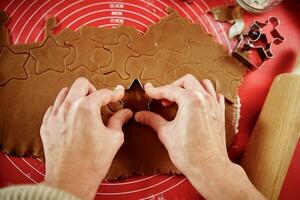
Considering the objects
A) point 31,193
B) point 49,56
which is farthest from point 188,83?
point 31,193

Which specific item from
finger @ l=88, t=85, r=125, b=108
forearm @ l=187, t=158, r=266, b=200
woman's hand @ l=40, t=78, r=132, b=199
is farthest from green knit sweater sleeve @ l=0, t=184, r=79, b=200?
forearm @ l=187, t=158, r=266, b=200

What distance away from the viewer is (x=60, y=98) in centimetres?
89

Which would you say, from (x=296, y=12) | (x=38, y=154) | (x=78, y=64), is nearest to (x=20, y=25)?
(x=78, y=64)

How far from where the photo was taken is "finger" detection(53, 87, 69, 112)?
874 millimetres

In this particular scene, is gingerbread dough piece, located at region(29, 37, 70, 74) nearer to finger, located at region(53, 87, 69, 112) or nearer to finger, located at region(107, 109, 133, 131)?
finger, located at region(53, 87, 69, 112)

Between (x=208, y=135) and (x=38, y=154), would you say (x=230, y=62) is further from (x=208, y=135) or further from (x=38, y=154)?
(x=38, y=154)

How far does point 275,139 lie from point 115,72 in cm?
52

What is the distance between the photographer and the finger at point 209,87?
3.24 ft

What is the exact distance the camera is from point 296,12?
3.99ft

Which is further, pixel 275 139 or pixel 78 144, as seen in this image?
pixel 275 139

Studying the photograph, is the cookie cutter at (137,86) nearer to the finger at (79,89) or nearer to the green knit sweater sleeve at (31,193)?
the finger at (79,89)

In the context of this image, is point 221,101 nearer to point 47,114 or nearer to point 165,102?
point 165,102

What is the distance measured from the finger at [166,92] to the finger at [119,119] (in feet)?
0.27

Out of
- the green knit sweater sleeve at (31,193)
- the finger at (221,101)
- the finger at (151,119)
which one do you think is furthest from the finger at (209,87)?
the green knit sweater sleeve at (31,193)
